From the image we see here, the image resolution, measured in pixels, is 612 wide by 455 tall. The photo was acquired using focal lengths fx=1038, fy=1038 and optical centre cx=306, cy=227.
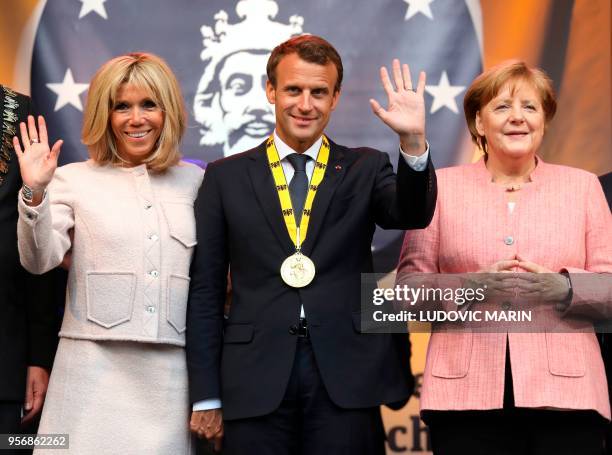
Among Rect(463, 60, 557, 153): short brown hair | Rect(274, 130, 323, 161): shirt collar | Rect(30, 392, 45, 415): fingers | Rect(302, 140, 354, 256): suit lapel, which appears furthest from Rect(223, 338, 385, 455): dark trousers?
Rect(463, 60, 557, 153): short brown hair

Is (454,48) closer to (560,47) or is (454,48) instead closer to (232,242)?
(560,47)

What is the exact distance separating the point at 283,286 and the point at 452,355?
0.61m

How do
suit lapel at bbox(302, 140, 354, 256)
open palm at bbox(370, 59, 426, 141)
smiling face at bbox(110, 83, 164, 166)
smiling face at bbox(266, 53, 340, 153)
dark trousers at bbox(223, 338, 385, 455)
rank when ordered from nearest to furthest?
open palm at bbox(370, 59, 426, 141) → dark trousers at bbox(223, 338, 385, 455) → suit lapel at bbox(302, 140, 354, 256) → smiling face at bbox(266, 53, 340, 153) → smiling face at bbox(110, 83, 164, 166)

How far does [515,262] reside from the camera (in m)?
3.40

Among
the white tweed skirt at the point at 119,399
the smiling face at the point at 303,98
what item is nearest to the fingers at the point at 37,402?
the white tweed skirt at the point at 119,399

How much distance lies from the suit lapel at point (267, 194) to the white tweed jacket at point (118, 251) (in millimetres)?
284

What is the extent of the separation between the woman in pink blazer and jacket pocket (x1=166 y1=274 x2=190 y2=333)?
0.77 m

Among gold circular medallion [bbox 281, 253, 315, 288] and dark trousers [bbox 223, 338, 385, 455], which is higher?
gold circular medallion [bbox 281, 253, 315, 288]

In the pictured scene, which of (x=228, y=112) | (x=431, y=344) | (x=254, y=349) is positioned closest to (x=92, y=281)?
(x=254, y=349)

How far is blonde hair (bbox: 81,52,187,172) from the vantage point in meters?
3.69

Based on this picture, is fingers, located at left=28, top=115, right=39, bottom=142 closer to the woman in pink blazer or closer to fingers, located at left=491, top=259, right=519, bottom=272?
the woman in pink blazer

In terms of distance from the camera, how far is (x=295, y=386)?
11.1 feet

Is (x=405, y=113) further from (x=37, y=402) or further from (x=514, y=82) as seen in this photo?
(x=37, y=402)

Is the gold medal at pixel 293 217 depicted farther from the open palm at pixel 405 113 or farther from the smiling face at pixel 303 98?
the open palm at pixel 405 113
